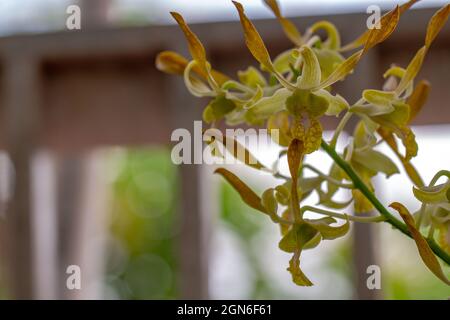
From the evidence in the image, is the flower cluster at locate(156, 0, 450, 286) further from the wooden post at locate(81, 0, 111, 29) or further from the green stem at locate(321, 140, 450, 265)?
the wooden post at locate(81, 0, 111, 29)

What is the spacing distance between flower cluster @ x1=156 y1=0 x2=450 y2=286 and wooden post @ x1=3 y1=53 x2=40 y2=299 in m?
0.66

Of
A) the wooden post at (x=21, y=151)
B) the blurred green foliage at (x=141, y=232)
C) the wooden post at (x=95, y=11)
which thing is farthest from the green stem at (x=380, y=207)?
the blurred green foliage at (x=141, y=232)

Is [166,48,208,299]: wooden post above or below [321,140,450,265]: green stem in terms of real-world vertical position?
above

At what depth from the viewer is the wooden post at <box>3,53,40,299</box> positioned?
38.7 inches

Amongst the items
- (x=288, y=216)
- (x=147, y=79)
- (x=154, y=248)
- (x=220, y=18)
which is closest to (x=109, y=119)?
(x=147, y=79)

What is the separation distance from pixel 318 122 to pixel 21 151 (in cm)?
75

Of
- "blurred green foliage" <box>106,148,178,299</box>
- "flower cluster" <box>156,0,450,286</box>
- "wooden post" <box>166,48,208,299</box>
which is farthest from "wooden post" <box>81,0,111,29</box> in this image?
"blurred green foliage" <box>106,148,178,299</box>

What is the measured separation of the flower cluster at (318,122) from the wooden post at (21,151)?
659 mm

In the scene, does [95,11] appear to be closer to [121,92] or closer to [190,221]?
[121,92]

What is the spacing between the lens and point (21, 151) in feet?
3.30

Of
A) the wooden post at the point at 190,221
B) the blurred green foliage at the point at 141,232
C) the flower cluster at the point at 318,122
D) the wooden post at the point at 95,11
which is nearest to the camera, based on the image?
the flower cluster at the point at 318,122

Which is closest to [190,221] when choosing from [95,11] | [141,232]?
[95,11]

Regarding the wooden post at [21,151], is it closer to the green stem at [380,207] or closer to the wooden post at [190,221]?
the wooden post at [190,221]

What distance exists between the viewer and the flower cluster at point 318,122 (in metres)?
0.32
